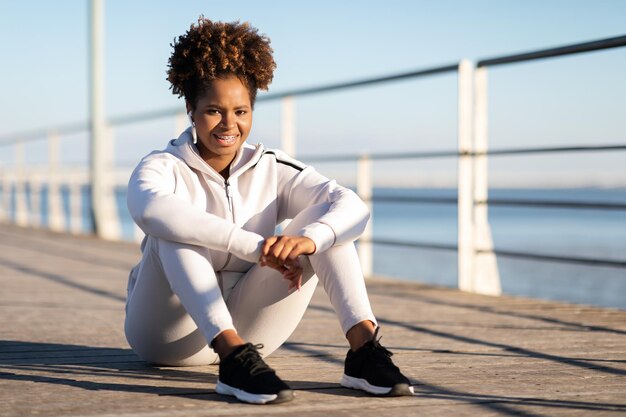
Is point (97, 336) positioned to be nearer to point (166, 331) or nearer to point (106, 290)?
point (166, 331)

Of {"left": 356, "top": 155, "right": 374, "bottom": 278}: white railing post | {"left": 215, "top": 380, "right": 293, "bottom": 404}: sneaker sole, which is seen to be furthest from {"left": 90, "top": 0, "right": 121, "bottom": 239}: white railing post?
{"left": 215, "top": 380, "right": 293, "bottom": 404}: sneaker sole

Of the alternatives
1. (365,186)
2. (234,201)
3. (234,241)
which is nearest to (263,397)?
(234,241)

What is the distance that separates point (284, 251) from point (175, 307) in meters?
0.37

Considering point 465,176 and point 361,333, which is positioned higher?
point 465,176

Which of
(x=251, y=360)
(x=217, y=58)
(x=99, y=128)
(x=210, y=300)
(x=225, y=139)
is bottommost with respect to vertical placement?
(x=251, y=360)

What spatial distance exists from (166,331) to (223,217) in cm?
30

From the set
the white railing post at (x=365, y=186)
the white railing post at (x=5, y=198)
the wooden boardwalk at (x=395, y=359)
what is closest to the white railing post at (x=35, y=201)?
the white railing post at (x=5, y=198)

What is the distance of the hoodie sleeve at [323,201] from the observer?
2.24m

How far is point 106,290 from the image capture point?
462cm

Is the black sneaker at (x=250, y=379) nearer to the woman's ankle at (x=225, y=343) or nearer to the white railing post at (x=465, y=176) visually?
the woman's ankle at (x=225, y=343)

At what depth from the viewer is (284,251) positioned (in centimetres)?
219

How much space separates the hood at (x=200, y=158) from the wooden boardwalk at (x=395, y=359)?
47cm

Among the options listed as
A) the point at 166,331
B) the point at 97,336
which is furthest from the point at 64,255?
the point at 166,331

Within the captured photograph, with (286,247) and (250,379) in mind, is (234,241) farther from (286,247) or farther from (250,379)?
(250,379)
